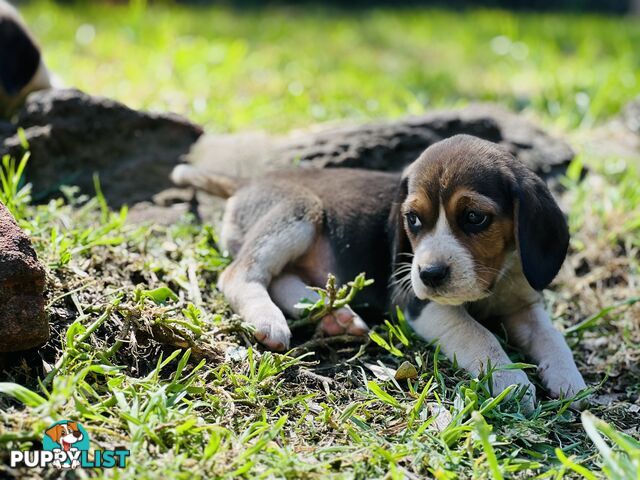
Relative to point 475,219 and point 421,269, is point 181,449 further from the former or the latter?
point 475,219

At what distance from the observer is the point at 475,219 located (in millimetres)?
4258

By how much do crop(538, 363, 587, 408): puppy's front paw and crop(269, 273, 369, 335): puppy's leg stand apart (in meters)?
0.98

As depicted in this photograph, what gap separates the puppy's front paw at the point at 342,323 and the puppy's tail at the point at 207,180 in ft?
4.53

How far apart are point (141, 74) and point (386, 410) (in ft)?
18.2

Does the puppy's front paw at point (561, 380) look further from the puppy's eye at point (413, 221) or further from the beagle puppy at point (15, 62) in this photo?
the beagle puppy at point (15, 62)

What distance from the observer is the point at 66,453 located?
319 cm

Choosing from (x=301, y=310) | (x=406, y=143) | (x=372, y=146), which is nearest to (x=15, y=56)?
(x=372, y=146)

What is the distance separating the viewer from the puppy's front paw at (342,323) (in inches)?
180

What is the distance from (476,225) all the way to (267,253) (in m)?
1.28

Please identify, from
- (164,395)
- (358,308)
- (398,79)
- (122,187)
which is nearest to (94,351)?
(164,395)

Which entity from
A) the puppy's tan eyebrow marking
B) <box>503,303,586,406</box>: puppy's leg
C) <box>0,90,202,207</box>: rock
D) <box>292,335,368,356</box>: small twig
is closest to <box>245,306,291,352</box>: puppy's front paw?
<box>292,335,368,356</box>: small twig

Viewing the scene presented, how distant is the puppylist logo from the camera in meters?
3.15

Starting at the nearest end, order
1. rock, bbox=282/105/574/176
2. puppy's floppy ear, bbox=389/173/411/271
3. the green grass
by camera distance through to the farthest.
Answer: puppy's floppy ear, bbox=389/173/411/271
rock, bbox=282/105/574/176
the green grass

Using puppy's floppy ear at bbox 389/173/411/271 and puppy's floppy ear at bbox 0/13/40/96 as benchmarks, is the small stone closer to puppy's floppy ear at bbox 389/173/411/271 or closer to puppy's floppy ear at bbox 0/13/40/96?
puppy's floppy ear at bbox 389/173/411/271
